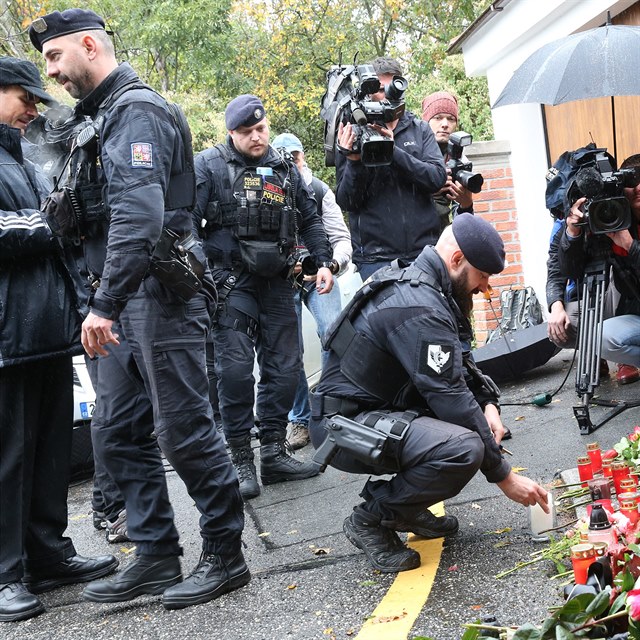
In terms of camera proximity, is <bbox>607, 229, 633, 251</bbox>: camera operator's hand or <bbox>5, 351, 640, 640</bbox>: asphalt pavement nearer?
<bbox>5, 351, 640, 640</bbox>: asphalt pavement

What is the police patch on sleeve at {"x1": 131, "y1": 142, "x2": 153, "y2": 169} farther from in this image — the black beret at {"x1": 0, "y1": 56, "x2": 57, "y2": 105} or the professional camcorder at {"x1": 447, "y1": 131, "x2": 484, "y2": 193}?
the professional camcorder at {"x1": 447, "y1": 131, "x2": 484, "y2": 193}

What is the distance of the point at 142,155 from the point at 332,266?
8.58 ft

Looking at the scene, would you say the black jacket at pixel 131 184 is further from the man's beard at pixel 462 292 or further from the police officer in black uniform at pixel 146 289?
the man's beard at pixel 462 292

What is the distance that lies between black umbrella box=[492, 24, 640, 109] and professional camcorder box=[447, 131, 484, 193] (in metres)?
0.49

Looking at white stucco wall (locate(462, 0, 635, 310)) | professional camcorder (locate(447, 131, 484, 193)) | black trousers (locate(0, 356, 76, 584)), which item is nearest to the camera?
black trousers (locate(0, 356, 76, 584))

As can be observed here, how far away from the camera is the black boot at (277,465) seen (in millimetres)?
5543

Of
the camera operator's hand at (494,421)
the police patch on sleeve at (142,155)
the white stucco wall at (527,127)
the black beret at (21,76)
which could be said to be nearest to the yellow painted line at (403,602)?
the camera operator's hand at (494,421)

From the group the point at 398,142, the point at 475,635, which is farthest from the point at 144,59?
the point at 475,635

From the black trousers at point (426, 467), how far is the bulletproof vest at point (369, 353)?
121 millimetres

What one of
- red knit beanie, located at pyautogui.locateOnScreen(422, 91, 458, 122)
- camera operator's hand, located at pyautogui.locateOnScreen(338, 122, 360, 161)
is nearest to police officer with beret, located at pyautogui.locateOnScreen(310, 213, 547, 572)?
camera operator's hand, located at pyautogui.locateOnScreen(338, 122, 360, 161)

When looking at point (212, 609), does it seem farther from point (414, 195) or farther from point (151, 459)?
point (414, 195)

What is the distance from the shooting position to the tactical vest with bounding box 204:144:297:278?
17.6ft

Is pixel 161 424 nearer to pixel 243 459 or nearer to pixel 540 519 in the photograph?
pixel 540 519

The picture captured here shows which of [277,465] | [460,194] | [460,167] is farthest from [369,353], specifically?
[460,167]
